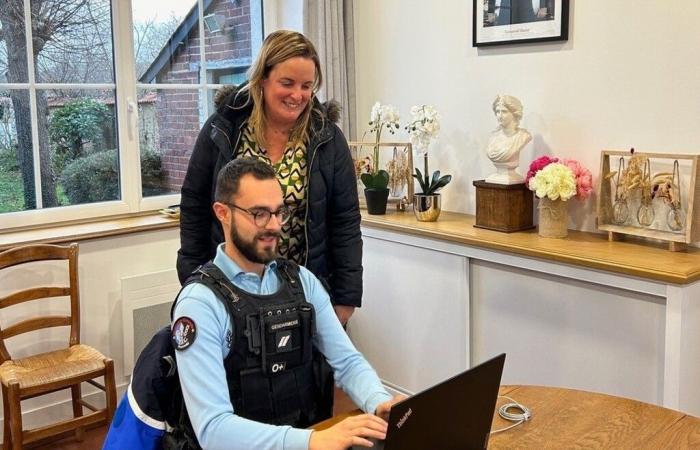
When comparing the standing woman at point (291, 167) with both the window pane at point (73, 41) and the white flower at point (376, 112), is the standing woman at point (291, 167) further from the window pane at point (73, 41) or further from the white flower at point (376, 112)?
the window pane at point (73, 41)

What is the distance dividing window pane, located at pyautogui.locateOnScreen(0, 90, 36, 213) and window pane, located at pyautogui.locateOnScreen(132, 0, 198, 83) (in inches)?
22.7

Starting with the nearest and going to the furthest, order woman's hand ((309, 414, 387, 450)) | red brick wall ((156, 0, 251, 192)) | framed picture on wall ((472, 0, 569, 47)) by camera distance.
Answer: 1. woman's hand ((309, 414, 387, 450))
2. framed picture on wall ((472, 0, 569, 47))
3. red brick wall ((156, 0, 251, 192))

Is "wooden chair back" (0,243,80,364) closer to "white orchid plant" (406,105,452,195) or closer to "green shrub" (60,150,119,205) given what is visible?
"green shrub" (60,150,119,205)

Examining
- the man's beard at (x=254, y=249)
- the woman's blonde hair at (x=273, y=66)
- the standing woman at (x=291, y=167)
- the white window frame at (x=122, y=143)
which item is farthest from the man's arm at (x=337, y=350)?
the white window frame at (x=122, y=143)

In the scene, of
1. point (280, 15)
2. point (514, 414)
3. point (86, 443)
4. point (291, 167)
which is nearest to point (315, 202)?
point (291, 167)

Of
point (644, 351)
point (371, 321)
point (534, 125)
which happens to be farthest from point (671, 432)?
point (371, 321)

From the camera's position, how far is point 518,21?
2.94 meters

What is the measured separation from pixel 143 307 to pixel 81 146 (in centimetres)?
79

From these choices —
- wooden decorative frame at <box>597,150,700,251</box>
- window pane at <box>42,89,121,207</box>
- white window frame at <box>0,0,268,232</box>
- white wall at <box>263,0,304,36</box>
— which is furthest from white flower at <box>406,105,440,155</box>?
window pane at <box>42,89,121,207</box>

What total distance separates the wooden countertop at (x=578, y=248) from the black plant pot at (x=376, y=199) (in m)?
0.09

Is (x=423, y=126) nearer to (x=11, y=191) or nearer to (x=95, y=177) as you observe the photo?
(x=95, y=177)

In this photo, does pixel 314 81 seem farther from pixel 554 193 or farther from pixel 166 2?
pixel 166 2

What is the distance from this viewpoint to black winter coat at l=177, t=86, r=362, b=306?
211 centimetres

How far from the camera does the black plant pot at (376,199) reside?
10.8ft
